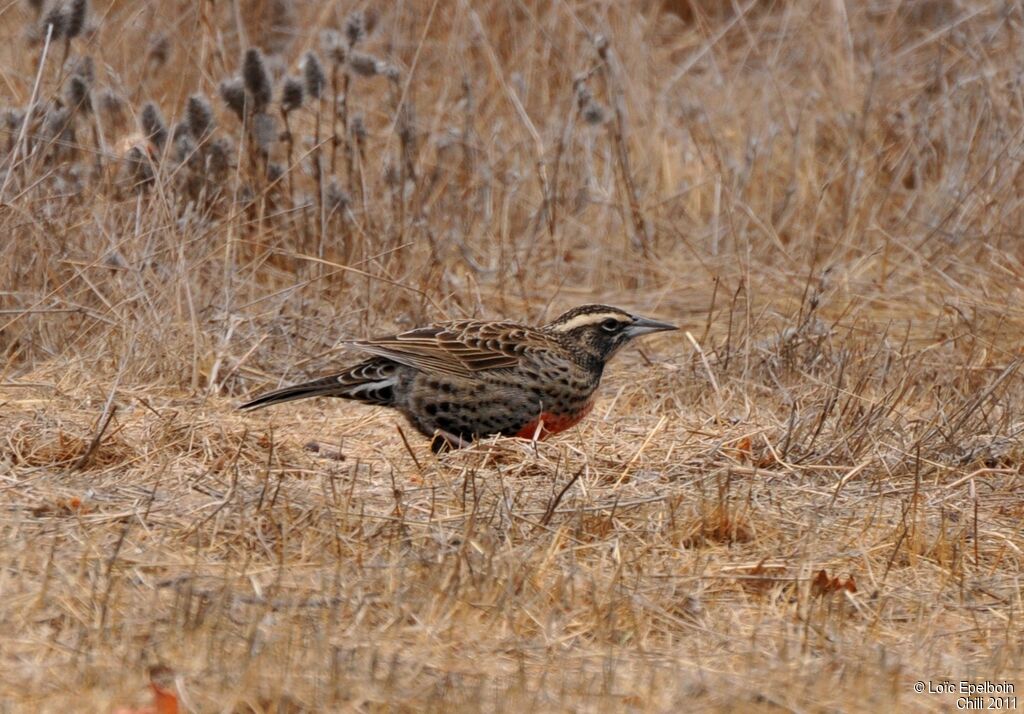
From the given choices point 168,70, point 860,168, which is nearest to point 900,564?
point 860,168

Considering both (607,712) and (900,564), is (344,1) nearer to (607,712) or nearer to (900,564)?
(900,564)

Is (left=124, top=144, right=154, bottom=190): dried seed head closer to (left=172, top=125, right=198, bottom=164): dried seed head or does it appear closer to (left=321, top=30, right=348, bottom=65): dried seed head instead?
(left=172, top=125, right=198, bottom=164): dried seed head

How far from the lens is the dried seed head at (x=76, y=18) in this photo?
7.70 m

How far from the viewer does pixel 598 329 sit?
681cm

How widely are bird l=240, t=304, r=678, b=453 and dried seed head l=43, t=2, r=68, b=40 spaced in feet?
7.83

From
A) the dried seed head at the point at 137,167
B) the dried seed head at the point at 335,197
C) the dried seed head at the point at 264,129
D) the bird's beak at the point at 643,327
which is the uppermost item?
the dried seed head at the point at 264,129

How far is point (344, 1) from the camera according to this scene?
1180cm

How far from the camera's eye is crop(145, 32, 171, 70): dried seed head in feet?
30.7

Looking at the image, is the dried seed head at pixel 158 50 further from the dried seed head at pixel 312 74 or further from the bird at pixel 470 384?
the bird at pixel 470 384

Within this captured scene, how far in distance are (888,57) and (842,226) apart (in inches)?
101

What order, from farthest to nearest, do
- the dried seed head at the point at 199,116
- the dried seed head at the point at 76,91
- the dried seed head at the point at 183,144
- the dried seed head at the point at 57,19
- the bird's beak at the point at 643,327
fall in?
the dried seed head at the point at 183,144, the dried seed head at the point at 199,116, the dried seed head at the point at 76,91, the dried seed head at the point at 57,19, the bird's beak at the point at 643,327

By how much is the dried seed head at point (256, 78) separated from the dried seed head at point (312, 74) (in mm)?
195

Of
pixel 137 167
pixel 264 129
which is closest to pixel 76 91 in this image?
pixel 137 167

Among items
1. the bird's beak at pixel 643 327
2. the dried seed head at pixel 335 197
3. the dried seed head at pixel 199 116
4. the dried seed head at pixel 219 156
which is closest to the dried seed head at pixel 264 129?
the dried seed head at pixel 219 156
